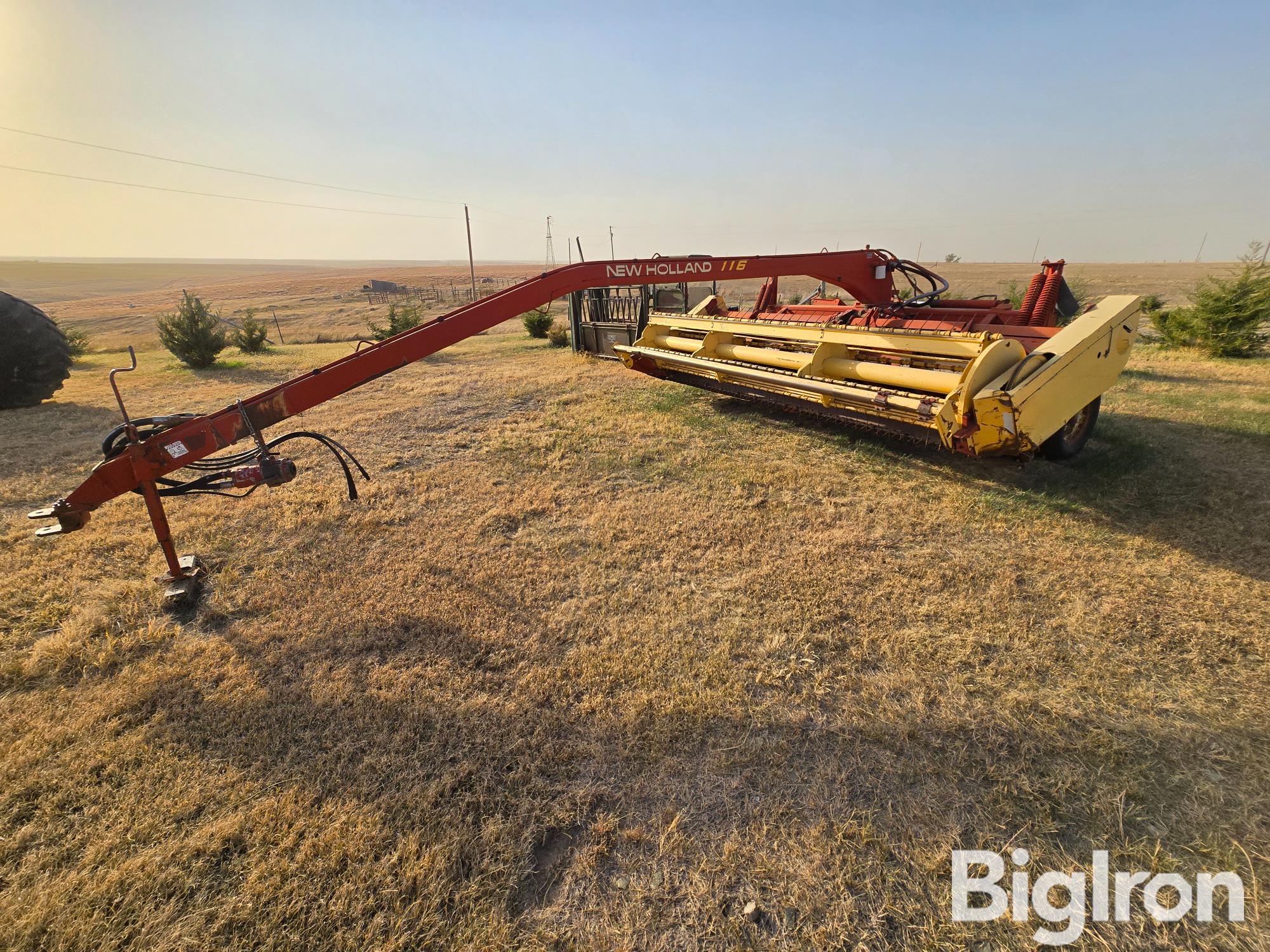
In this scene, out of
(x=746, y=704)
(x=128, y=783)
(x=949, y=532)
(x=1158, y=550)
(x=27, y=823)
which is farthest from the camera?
(x=949, y=532)

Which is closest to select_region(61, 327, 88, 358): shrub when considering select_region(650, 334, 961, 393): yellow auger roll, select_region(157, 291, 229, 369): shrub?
select_region(157, 291, 229, 369): shrub

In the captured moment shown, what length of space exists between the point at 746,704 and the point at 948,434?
112 inches

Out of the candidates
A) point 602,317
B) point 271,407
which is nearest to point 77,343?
point 602,317

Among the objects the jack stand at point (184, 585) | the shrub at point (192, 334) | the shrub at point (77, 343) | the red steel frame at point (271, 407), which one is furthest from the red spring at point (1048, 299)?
the shrub at point (77, 343)

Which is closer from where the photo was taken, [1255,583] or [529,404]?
[1255,583]

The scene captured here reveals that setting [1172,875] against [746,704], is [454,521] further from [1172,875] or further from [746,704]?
[1172,875]

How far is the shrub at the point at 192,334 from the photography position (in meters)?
11.4

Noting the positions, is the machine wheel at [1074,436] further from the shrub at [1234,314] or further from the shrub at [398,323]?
the shrub at [398,323]

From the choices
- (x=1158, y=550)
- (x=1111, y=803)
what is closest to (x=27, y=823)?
(x=1111, y=803)

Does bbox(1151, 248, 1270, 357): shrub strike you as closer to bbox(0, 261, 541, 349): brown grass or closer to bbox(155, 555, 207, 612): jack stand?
bbox(155, 555, 207, 612): jack stand

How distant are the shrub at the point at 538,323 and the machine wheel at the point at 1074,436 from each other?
13557 millimetres

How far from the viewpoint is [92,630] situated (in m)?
3.02

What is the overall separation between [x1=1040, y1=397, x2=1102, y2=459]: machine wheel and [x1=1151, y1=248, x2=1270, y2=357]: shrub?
8.20 m

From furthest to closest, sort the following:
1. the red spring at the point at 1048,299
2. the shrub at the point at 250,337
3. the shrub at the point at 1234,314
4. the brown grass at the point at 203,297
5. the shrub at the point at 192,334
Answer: the brown grass at the point at 203,297
the shrub at the point at 250,337
the shrub at the point at 192,334
the shrub at the point at 1234,314
the red spring at the point at 1048,299
